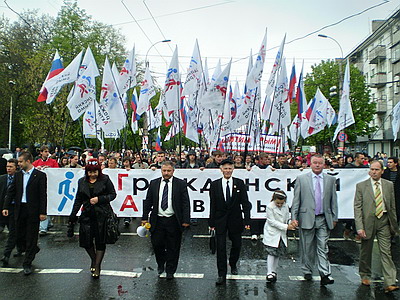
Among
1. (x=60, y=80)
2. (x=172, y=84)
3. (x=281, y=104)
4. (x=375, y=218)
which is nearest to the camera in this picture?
(x=375, y=218)

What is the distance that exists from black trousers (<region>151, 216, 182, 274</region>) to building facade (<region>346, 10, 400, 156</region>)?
3883 centimetres

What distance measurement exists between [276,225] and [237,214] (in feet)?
2.00

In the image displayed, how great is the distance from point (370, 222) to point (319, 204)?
0.73 meters

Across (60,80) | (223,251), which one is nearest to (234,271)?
(223,251)

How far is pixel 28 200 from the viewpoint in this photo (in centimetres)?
608

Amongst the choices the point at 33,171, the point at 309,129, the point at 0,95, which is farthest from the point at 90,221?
the point at 0,95

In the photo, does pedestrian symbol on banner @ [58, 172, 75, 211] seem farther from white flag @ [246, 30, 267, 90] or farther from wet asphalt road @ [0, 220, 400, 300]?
white flag @ [246, 30, 267, 90]

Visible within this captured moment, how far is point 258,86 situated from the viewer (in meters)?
11.8

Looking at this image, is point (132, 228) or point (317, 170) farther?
point (132, 228)

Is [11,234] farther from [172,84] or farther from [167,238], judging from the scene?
[172,84]

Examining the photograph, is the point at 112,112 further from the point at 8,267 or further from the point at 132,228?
the point at 8,267

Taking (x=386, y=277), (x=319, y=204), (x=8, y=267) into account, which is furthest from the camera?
(x=8, y=267)

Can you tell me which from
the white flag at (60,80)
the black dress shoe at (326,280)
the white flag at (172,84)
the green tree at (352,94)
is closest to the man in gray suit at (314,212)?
the black dress shoe at (326,280)

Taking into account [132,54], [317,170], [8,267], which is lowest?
[8,267]
